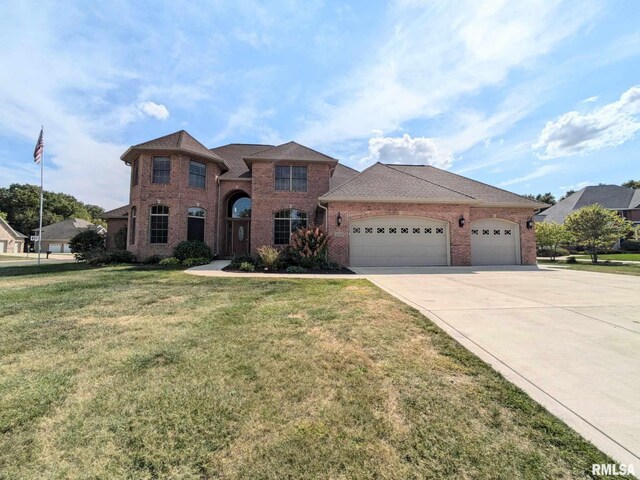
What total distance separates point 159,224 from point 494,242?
702 inches

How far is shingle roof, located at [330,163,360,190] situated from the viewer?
1797 cm

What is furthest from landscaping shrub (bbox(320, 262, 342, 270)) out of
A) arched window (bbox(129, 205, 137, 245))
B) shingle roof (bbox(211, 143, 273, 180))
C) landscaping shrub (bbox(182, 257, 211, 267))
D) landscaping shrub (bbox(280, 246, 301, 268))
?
arched window (bbox(129, 205, 137, 245))

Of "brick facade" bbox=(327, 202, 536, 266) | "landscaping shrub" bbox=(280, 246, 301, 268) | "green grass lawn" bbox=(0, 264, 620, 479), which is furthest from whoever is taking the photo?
"brick facade" bbox=(327, 202, 536, 266)

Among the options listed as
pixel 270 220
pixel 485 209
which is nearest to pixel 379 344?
pixel 270 220

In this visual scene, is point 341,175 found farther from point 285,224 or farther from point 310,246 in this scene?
point 310,246

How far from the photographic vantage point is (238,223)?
18188 mm

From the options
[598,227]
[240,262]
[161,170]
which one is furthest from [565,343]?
[598,227]

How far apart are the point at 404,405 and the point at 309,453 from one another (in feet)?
3.23

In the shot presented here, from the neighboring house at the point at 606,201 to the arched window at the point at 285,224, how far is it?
36.0 meters

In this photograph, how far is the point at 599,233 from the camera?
19.3m

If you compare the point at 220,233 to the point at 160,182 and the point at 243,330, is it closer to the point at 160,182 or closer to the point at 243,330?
the point at 160,182

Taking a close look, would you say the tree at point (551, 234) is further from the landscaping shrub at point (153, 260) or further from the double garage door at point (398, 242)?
the landscaping shrub at point (153, 260)

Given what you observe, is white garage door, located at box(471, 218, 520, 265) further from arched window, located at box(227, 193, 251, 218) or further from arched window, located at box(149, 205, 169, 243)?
arched window, located at box(149, 205, 169, 243)

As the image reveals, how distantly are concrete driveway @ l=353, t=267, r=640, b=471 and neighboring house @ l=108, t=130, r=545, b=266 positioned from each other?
6.53 metres
